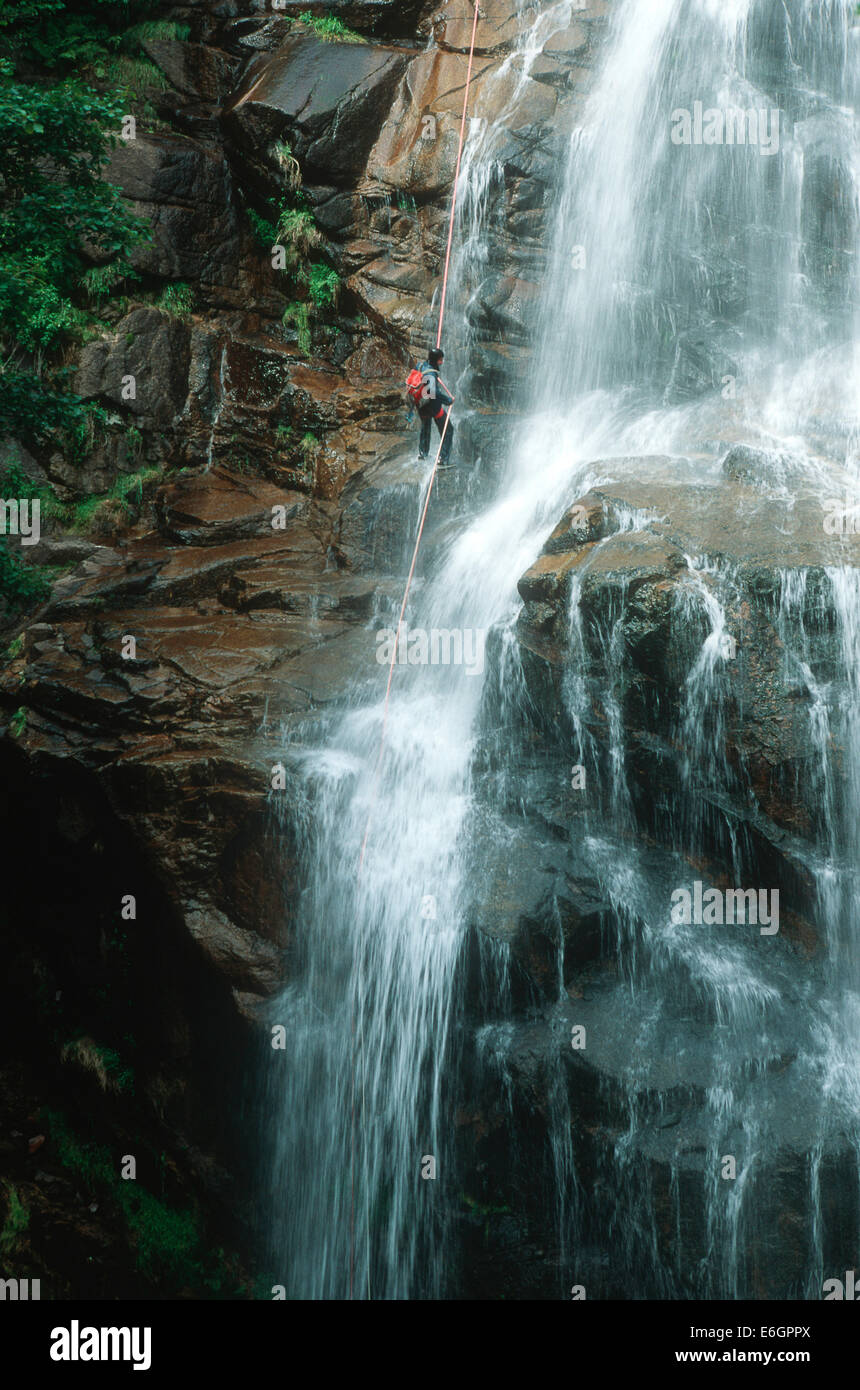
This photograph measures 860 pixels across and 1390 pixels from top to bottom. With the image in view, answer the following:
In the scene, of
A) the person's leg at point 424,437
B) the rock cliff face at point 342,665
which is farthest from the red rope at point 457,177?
the person's leg at point 424,437

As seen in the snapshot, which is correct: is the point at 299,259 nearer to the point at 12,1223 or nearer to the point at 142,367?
the point at 142,367

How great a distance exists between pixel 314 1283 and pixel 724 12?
1436 centimetres

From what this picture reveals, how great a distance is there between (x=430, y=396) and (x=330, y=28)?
6.59 m

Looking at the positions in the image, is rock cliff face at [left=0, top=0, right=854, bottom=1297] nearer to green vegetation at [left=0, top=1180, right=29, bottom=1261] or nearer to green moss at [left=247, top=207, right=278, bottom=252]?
green moss at [left=247, top=207, right=278, bottom=252]

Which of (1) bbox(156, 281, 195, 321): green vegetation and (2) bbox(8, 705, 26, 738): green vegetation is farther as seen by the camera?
(1) bbox(156, 281, 195, 321): green vegetation

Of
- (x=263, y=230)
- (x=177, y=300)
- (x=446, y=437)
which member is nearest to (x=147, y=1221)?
(x=446, y=437)

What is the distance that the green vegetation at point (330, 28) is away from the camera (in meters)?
13.2

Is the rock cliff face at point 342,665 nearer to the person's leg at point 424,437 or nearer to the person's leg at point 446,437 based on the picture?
the person's leg at point 446,437

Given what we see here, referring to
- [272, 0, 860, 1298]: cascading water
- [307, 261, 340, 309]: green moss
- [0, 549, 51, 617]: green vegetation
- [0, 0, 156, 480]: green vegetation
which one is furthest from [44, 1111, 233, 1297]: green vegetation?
[307, 261, 340, 309]: green moss

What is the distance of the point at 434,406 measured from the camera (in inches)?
414

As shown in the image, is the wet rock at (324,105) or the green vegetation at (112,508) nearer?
the green vegetation at (112,508)

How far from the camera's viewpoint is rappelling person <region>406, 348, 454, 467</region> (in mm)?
10258

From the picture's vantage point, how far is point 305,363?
12625 mm
